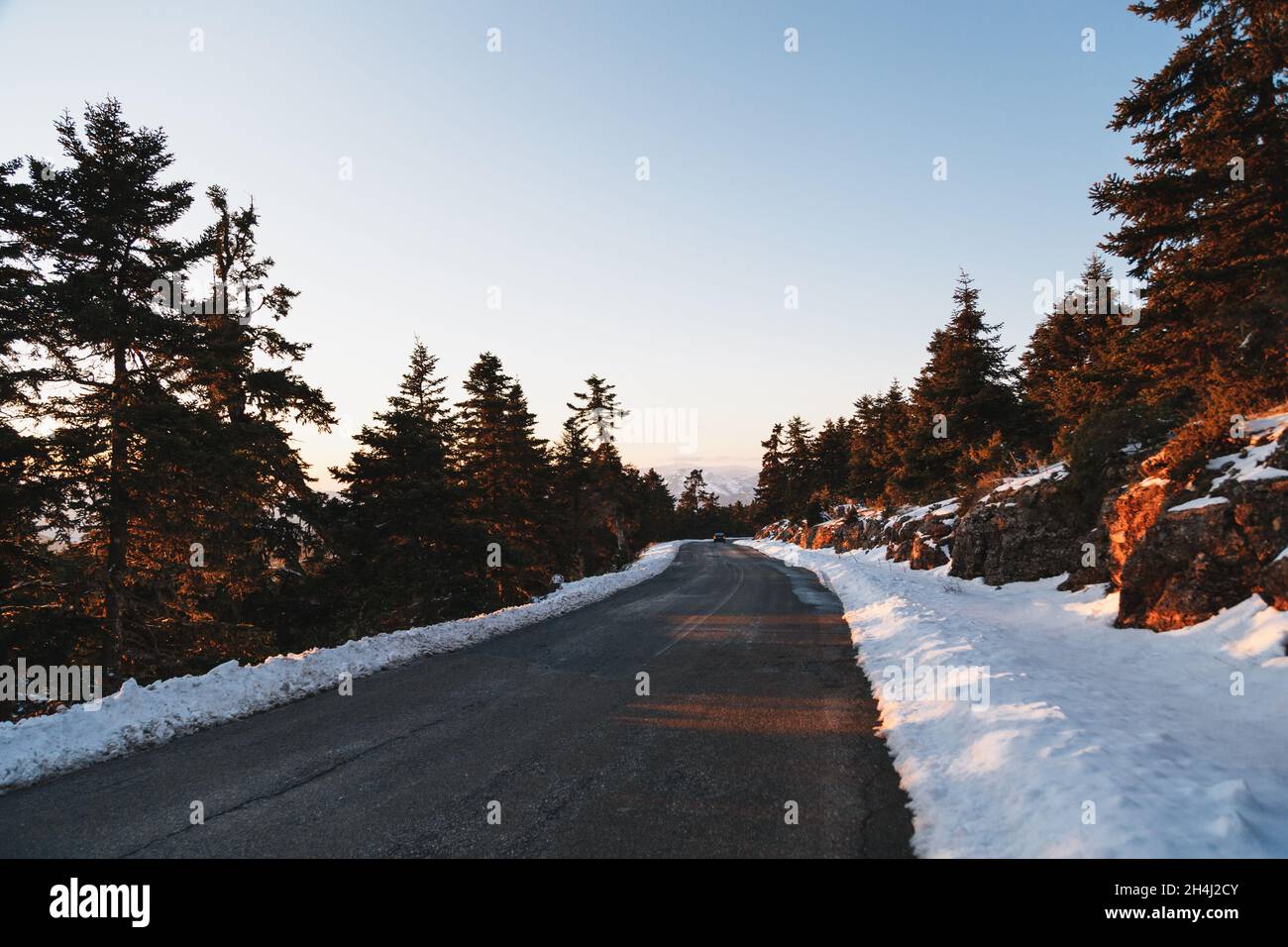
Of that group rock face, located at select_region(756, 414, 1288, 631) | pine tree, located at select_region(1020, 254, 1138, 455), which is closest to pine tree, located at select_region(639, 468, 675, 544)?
pine tree, located at select_region(1020, 254, 1138, 455)

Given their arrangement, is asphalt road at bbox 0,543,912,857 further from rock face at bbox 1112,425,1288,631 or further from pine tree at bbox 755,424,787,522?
pine tree at bbox 755,424,787,522

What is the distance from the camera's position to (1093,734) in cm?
526

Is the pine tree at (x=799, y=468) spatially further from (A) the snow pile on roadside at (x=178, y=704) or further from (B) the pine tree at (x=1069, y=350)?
(A) the snow pile on roadside at (x=178, y=704)

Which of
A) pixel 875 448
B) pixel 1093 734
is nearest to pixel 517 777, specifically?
pixel 1093 734

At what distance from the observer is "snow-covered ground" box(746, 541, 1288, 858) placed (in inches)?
150

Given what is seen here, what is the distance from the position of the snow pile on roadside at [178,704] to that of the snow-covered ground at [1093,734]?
807 centimetres

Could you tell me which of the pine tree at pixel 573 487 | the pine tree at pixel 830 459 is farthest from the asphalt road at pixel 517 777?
the pine tree at pixel 830 459

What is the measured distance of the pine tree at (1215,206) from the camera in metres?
10.9

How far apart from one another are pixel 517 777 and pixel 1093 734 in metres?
5.52

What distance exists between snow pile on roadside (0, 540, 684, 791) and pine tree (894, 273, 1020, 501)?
82.9 feet
